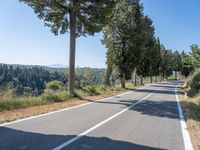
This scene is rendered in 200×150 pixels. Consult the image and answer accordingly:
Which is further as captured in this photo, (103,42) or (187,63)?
(187,63)

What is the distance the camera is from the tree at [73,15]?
20766 millimetres

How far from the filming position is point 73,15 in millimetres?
21625

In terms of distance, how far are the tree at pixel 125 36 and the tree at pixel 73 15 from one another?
1767 centimetres

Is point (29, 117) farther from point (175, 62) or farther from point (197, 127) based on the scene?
point (175, 62)

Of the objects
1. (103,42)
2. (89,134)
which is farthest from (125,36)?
(89,134)

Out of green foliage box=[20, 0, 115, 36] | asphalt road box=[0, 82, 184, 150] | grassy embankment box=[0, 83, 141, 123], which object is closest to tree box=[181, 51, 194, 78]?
green foliage box=[20, 0, 115, 36]

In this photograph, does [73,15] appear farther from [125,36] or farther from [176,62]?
[176,62]

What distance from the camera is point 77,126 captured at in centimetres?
978

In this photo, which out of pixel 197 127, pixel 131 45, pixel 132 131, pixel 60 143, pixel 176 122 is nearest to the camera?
pixel 60 143

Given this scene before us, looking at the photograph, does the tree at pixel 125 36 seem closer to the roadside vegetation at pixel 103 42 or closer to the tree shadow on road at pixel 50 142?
the roadside vegetation at pixel 103 42

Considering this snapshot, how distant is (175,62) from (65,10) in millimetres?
107875

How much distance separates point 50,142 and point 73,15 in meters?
15.5

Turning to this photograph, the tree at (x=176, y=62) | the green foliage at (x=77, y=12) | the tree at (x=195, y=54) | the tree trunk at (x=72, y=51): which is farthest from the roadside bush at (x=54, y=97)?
the tree at (x=176, y=62)

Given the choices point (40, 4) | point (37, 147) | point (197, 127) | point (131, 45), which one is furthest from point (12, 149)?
point (131, 45)
